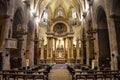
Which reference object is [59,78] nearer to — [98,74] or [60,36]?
[98,74]

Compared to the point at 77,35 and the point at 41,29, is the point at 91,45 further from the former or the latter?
the point at 41,29

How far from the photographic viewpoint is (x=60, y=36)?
1353 inches

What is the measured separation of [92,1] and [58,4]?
1804 centimetres

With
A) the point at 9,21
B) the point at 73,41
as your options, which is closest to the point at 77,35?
the point at 73,41

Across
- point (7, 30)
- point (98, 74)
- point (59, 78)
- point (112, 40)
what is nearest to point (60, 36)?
point (7, 30)

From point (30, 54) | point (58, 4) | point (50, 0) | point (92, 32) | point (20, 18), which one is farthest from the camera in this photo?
point (58, 4)

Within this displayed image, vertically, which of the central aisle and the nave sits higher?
the nave

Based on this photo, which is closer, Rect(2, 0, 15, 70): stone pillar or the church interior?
Rect(2, 0, 15, 70): stone pillar

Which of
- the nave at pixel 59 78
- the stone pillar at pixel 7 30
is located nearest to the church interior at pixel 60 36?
the stone pillar at pixel 7 30

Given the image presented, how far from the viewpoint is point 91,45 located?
21.7 meters

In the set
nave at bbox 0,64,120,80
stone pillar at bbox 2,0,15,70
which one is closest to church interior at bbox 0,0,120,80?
stone pillar at bbox 2,0,15,70

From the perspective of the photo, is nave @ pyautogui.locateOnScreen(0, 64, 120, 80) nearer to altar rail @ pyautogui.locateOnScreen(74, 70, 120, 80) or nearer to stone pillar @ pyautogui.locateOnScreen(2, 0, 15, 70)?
altar rail @ pyautogui.locateOnScreen(74, 70, 120, 80)

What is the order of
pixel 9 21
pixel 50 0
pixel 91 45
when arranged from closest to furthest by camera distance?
pixel 9 21 < pixel 91 45 < pixel 50 0

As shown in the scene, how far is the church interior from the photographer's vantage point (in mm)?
12672
